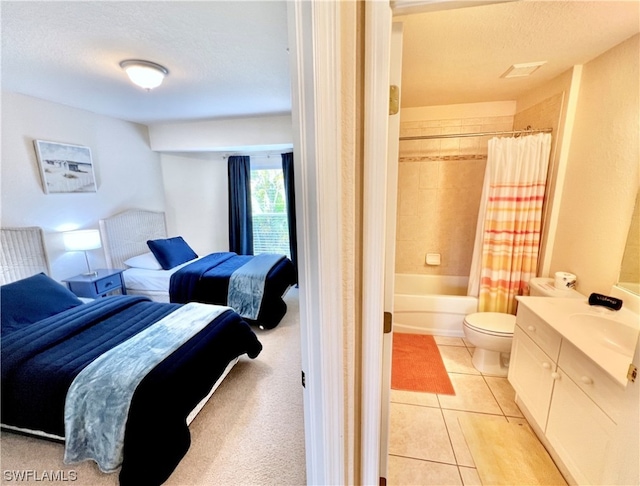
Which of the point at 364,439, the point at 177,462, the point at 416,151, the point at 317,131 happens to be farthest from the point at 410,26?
the point at 177,462

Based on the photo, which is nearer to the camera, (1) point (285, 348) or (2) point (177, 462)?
(2) point (177, 462)

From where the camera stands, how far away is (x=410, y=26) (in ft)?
4.87

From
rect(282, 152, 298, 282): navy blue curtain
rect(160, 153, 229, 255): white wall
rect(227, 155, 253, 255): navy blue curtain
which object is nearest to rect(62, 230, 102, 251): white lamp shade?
rect(160, 153, 229, 255): white wall

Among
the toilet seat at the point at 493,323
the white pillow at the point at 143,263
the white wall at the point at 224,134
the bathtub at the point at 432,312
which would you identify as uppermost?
the white wall at the point at 224,134

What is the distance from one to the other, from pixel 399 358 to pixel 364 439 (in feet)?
5.10

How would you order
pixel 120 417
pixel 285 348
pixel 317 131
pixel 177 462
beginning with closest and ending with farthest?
pixel 317 131 → pixel 120 417 → pixel 177 462 → pixel 285 348

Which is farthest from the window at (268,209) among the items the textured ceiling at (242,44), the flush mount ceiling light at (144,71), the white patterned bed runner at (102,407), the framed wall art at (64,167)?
the white patterned bed runner at (102,407)

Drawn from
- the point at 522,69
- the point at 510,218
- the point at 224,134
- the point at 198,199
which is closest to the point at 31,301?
the point at 224,134

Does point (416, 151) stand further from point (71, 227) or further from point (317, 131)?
point (71, 227)

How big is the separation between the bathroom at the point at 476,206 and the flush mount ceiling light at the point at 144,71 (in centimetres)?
177

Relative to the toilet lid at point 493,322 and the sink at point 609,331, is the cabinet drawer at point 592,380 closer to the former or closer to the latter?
the sink at point 609,331

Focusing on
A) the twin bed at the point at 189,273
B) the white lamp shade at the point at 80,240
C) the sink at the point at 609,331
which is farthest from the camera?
the twin bed at the point at 189,273

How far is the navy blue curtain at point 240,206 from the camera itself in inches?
182

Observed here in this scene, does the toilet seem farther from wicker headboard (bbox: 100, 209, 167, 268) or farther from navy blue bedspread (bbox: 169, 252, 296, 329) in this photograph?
wicker headboard (bbox: 100, 209, 167, 268)
